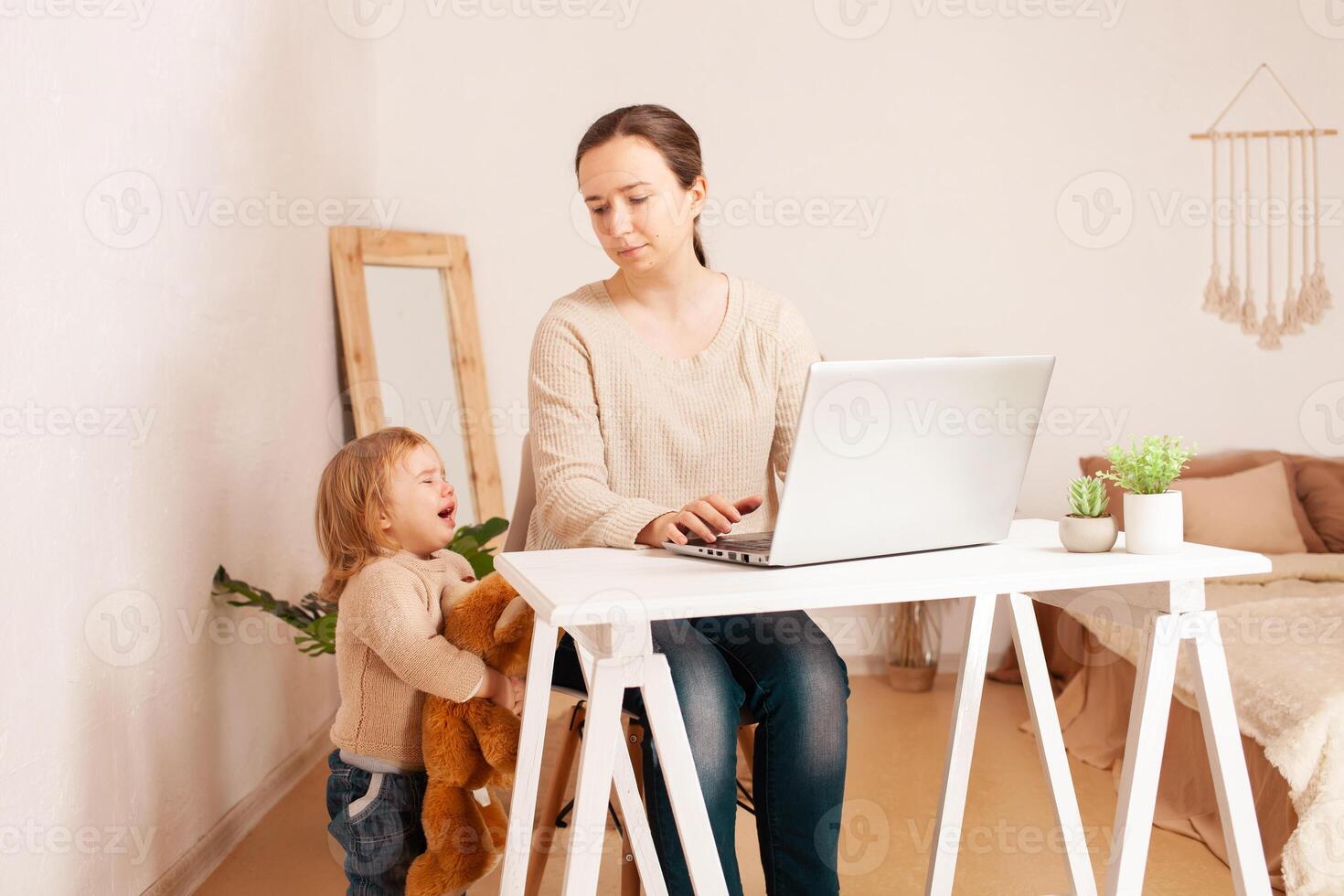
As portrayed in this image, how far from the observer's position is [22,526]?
4.73ft

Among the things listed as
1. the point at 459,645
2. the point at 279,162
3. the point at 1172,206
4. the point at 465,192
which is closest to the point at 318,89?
the point at 279,162

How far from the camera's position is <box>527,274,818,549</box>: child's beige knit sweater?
1.65 meters

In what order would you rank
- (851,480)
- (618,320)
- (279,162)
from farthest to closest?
1. (279,162)
2. (618,320)
3. (851,480)

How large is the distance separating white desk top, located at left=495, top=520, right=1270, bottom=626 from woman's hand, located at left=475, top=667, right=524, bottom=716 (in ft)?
0.81

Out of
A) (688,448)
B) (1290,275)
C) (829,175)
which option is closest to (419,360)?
(829,175)

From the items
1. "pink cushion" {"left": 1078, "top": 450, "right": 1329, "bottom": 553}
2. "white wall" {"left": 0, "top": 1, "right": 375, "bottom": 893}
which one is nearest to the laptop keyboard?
"white wall" {"left": 0, "top": 1, "right": 375, "bottom": 893}

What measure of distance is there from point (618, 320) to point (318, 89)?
5.12 ft

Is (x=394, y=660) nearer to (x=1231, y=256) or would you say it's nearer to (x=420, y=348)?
(x=420, y=348)

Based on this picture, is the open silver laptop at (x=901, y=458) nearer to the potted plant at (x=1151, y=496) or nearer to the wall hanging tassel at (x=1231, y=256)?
the potted plant at (x=1151, y=496)

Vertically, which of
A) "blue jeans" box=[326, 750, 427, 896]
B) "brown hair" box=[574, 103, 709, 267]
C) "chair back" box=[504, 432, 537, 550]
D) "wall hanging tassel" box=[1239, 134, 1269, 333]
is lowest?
"blue jeans" box=[326, 750, 427, 896]

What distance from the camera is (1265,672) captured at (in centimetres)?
211

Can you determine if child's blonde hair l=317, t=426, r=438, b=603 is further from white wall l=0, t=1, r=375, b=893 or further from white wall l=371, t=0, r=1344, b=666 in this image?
white wall l=371, t=0, r=1344, b=666

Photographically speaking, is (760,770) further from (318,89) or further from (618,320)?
(318,89)

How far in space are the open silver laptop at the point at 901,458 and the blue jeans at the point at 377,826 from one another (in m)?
0.58
